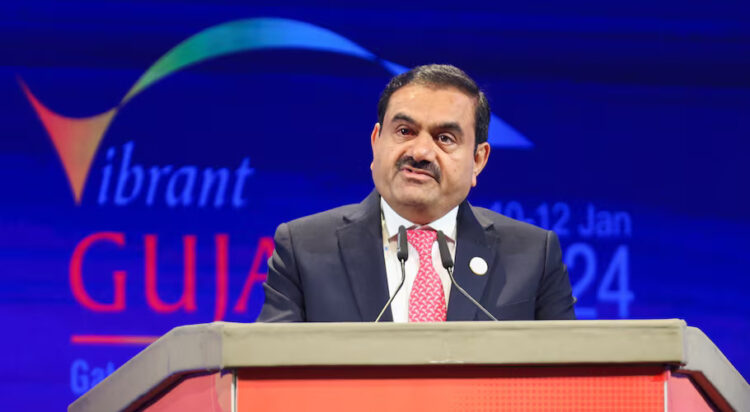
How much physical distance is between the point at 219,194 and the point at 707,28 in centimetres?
156

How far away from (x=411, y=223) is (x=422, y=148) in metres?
0.17

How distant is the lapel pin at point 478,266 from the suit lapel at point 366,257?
0.16 m

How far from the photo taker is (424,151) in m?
1.86

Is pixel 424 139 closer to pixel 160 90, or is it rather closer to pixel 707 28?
pixel 160 90

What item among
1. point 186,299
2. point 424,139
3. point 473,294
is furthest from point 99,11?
point 473,294

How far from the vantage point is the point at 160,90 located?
114 inches

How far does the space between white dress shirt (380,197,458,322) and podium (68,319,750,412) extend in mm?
649

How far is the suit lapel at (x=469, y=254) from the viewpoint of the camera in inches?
68.5

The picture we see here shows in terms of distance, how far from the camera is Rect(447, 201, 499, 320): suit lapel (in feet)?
5.71

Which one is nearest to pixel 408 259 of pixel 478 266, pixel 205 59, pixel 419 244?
pixel 419 244

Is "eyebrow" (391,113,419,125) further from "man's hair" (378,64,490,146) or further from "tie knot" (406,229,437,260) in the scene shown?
"tie knot" (406,229,437,260)

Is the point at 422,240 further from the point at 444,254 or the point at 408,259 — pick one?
the point at 444,254

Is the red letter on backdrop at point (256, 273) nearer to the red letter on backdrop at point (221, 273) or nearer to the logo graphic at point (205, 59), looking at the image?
the red letter on backdrop at point (221, 273)

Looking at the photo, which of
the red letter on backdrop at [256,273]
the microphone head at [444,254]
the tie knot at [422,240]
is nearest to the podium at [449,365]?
the microphone head at [444,254]
